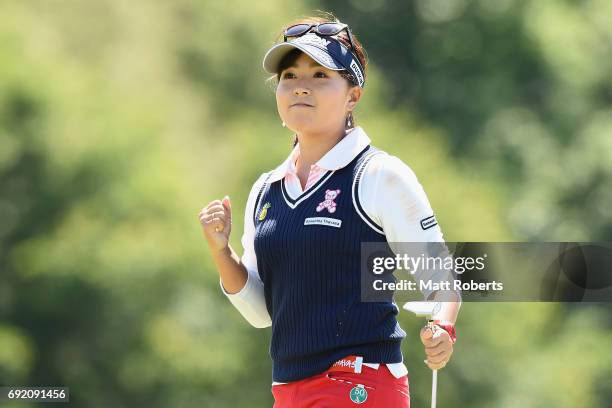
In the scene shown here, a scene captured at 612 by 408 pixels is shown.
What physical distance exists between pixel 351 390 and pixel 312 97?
36.9 inches

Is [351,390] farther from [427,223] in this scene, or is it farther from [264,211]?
[264,211]

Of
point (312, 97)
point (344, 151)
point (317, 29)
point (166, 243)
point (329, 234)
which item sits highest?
point (166, 243)

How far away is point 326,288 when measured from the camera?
4.11 meters

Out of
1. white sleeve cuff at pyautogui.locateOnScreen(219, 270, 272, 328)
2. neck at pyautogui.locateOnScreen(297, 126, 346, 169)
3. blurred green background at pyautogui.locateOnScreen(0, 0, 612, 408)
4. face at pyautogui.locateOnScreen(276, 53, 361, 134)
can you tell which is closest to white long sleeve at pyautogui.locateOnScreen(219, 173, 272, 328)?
white sleeve cuff at pyautogui.locateOnScreen(219, 270, 272, 328)

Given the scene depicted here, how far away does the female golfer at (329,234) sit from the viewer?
409 cm

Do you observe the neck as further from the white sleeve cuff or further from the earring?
the white sleeve cuff

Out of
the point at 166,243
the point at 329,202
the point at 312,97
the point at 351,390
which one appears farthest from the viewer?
the point at 166,243

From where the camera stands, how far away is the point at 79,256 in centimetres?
1670

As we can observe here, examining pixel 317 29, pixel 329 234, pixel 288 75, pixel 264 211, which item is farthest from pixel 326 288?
pixel 317 29

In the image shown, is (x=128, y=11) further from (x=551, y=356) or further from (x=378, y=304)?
(x=378, y=304)

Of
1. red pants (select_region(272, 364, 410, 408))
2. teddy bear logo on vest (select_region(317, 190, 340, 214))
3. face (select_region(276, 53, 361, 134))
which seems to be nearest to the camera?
red pants (select_region(272, 364, 410, 408))

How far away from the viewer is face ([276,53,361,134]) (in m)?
4.30

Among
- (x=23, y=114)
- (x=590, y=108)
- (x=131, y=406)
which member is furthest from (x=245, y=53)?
(x=131, y=406)

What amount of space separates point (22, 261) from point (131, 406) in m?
2.51
